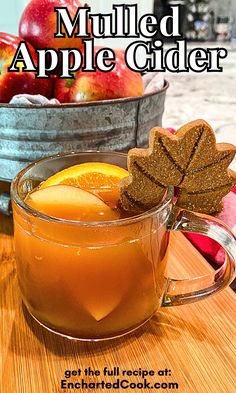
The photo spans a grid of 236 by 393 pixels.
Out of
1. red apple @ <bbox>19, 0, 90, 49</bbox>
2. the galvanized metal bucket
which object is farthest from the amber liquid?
red apple @ <bbox>19, 0, 90, 49</bbox>

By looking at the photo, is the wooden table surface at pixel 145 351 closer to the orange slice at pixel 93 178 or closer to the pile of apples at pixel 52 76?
the orange slice at pixel 93 178

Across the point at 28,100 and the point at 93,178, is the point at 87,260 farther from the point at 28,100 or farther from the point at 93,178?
the point at 28,100

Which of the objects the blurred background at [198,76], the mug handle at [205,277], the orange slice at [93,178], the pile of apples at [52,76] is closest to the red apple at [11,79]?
the pile of apples at [52,76]

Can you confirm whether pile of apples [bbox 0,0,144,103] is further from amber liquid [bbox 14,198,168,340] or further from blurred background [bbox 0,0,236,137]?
blurred background [bbox 0,0,236,137]

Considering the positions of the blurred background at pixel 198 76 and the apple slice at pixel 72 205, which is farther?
the blurred background at pixel 198 76

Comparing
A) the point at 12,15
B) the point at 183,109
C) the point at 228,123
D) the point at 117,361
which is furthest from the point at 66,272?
the point at 12,15

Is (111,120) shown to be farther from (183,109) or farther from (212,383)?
(183,109)

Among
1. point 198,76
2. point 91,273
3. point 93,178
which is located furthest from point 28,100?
point 198,76
